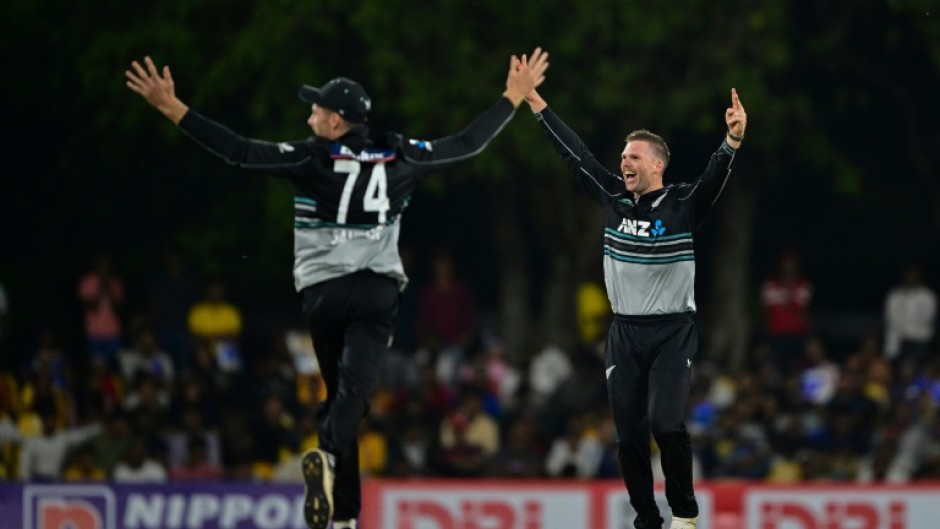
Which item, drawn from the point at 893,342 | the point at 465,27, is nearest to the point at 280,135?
the point at 465,27

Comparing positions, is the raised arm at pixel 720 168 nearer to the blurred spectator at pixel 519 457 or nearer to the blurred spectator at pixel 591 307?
the blurred spectator at pixel 519 457

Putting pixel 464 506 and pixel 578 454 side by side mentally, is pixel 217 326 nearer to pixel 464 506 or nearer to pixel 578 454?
pixel 578 454

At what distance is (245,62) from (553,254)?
201 inches

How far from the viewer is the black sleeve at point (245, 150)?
1131 centimetres

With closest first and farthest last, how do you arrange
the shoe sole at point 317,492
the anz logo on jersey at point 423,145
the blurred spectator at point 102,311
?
1. the shoe sole at point 317,492
2. the anz logo on jersey at point 423,145
3. the blurred spectator at point 102,311

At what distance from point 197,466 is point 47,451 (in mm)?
1804

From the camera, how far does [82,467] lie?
69.1 ft

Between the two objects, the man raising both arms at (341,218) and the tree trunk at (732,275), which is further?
the tree trunk at (732,275)

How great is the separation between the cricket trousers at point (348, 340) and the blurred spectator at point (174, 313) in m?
13.4

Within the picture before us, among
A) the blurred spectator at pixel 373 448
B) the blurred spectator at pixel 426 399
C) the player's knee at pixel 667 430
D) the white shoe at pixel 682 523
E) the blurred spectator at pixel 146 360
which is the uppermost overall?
the blurred spectator at pixel 146 360

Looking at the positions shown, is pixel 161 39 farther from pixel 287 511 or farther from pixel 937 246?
pixel 937 246

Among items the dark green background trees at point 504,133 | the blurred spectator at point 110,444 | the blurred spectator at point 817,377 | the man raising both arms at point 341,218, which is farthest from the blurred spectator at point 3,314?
the man raising both arms at point 341,218

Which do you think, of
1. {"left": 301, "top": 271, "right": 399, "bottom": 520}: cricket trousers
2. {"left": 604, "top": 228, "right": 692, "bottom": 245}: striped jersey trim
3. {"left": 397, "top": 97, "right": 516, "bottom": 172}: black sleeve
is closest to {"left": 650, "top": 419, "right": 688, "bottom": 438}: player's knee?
{"left": 604, "top": 228, "right": 692, "bottom": 245}: striped jersey trim

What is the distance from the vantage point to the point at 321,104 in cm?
1152
